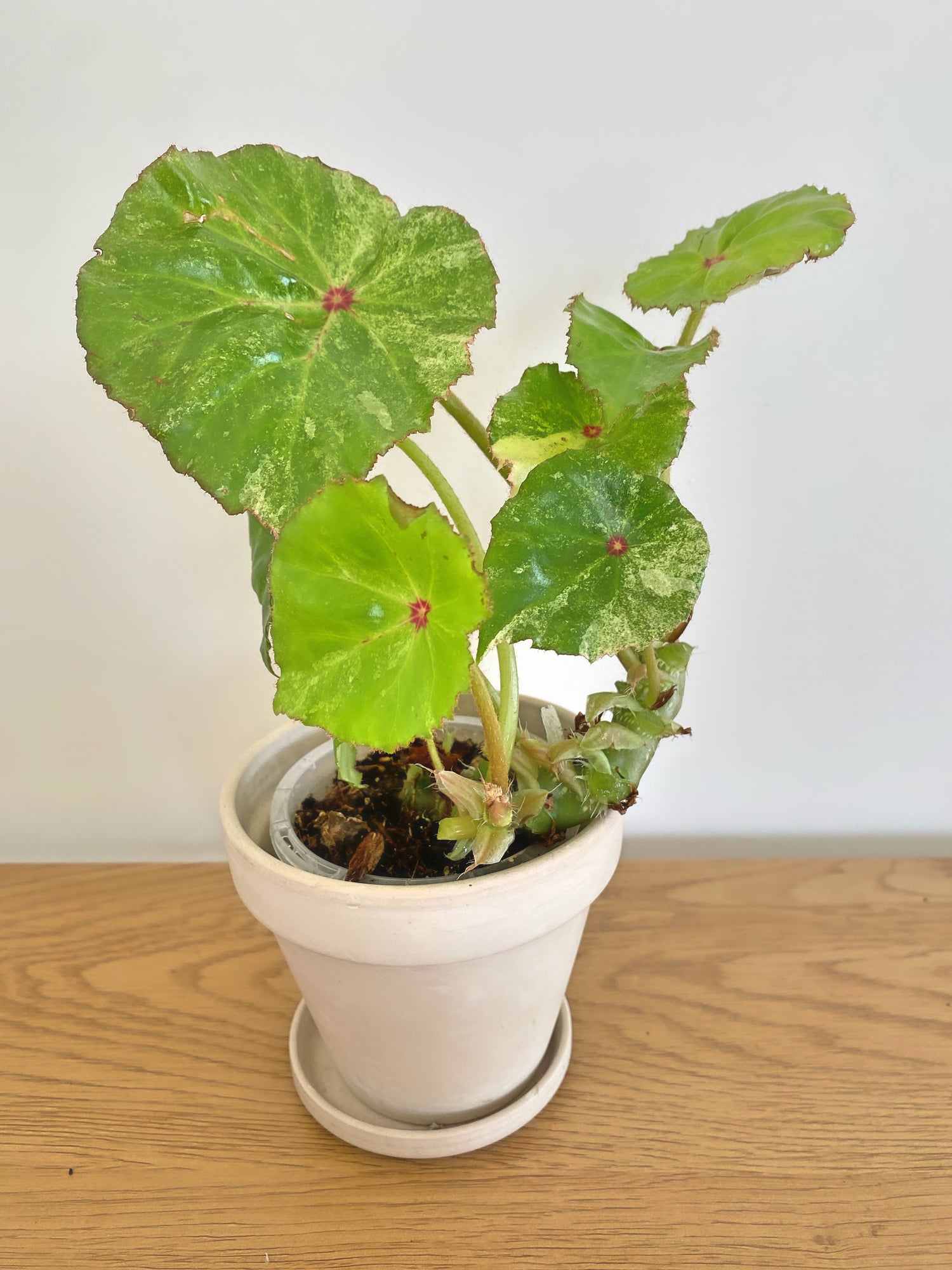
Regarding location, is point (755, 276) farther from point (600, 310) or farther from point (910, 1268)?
point (910, 1268)

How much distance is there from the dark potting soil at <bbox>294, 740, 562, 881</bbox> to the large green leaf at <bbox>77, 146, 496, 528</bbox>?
244 mm

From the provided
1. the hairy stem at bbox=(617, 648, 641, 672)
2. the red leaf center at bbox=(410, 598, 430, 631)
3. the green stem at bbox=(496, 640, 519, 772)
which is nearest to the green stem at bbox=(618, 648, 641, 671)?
the hairy stem at bbox=(617, 648, 641, 672)

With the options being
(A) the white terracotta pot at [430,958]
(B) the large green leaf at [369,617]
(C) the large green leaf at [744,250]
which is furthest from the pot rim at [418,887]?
(C) the large green leaf at [744,250]

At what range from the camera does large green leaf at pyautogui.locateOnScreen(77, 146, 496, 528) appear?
418 mm

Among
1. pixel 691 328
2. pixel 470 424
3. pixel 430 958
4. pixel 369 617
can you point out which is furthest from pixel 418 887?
pixel 691 328

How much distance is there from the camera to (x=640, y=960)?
2.48ft

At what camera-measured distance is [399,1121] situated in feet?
2.00

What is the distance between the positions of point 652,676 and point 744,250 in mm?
263

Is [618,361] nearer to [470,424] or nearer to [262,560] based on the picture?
[470,424]

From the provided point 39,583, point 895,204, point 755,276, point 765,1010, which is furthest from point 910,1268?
point 39,583

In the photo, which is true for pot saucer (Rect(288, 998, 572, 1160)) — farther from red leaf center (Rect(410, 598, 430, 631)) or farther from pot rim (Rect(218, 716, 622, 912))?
red leaf center (Rect(410, 598, 430, 631))

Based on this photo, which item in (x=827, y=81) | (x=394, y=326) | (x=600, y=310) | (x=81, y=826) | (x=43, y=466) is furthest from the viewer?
(x=81, y=826)

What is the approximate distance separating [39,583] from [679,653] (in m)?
0.63

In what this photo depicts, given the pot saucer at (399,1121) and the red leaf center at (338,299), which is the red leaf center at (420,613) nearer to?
the red leaf center at (338,299)
